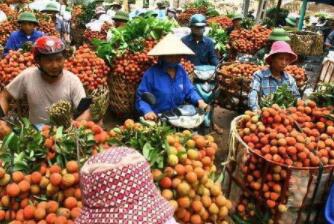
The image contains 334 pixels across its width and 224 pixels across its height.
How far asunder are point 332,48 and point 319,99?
7.42m

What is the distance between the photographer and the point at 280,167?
2.61 meters

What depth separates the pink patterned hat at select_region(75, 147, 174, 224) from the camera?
120 centimetres

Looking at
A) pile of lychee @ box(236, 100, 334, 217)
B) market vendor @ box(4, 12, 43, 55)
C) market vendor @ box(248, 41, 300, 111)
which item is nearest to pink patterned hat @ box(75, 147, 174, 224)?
pile of lychee @ box(236, 100, 334, 217)

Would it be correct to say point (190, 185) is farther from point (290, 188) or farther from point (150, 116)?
point (150, 116)

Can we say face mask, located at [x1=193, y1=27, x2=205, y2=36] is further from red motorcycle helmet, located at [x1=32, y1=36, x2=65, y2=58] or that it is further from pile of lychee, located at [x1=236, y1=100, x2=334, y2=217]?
red motorcycle helmet, located at [x1=32, y1=36, x2=65, y2=58]

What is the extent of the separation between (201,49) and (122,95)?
1.42 m

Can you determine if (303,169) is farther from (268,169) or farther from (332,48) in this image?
(332,48)

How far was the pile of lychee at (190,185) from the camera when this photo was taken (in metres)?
2.05

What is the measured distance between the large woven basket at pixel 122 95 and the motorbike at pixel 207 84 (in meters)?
0.89

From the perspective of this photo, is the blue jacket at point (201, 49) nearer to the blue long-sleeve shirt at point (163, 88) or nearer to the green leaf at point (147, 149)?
the blue long-sleeve shirt at point (163, 88)

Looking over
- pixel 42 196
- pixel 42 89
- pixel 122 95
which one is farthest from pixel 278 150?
pixel 122 95

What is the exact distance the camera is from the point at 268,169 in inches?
105

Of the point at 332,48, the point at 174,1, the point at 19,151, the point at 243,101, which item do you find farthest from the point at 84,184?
the point at 174,1

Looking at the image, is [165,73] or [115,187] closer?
[115,187]
